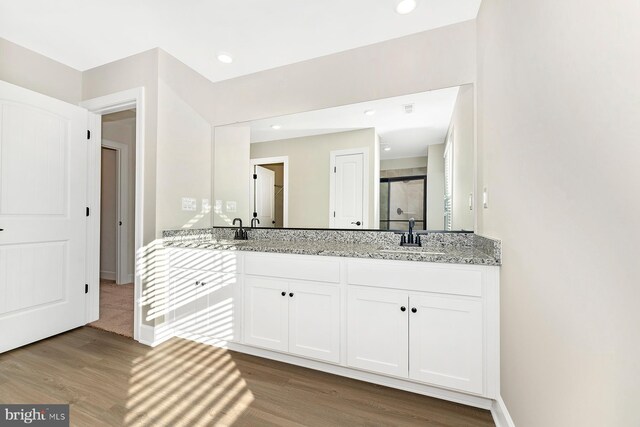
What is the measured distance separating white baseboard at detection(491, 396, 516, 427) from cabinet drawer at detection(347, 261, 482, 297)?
1.81ft

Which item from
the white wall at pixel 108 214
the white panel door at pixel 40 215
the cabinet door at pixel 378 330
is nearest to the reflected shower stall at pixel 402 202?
the cabinet door at pixel 378 330

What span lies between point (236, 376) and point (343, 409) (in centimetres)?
75

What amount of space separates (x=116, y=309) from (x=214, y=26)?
10.0 ft

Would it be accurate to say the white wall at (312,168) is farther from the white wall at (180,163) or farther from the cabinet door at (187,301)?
the cabinet door at (187,301)

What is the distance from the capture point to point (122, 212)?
4.23 m

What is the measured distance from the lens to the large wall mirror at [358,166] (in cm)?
208

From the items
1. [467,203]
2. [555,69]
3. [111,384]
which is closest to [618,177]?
[555,69]

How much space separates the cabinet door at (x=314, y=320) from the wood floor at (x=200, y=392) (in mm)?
178

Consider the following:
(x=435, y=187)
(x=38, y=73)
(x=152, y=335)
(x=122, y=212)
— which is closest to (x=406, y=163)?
(x=435, y=187)

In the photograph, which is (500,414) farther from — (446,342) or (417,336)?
(417,336)

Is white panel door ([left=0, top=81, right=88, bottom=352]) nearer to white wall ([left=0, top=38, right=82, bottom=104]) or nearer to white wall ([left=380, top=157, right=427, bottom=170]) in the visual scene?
white wall ([left=0, top=38, right=82, bottom=104])

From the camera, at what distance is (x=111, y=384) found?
1754 mm

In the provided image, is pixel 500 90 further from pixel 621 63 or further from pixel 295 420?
pixel 295 420

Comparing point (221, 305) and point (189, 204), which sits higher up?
point (189, 204)
